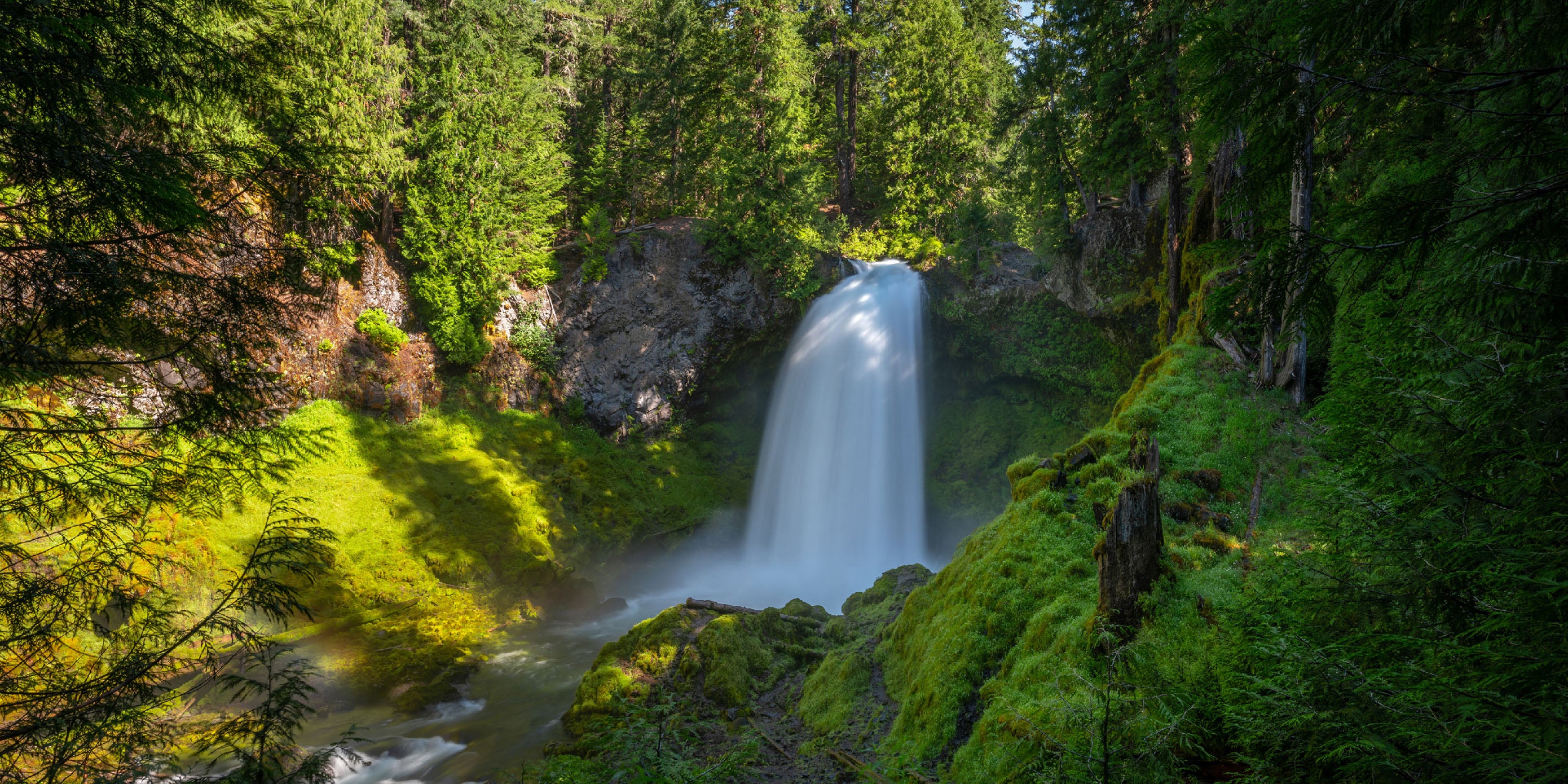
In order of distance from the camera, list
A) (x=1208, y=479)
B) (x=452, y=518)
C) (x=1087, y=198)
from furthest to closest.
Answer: (x=1087, y=198) < (x=452, y=518) < (x=1208, y=479)

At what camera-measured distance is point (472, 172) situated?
15.5m

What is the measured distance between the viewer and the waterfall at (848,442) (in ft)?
58.1

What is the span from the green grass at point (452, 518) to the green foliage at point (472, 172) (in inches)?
107

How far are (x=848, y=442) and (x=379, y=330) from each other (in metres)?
12.5

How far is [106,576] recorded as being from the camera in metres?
3.37

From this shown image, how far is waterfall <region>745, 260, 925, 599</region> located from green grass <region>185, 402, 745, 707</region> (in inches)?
91.1

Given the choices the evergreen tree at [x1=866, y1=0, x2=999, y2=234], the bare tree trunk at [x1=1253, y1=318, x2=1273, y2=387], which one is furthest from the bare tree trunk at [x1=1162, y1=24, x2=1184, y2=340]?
the evergreen tree at [x1=866, y1=0, x2=999, y2=234]

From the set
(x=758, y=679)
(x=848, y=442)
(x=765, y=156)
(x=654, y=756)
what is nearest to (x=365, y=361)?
(x=765, y=156)

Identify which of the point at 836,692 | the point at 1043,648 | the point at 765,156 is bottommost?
the point at 836,692

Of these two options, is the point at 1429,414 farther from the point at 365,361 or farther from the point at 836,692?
the point at 365,361

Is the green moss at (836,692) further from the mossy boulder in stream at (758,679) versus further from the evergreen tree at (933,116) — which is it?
the evergreen tree at (933,116)

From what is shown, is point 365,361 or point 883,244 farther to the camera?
point 883,244

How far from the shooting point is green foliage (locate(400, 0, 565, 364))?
599 inches

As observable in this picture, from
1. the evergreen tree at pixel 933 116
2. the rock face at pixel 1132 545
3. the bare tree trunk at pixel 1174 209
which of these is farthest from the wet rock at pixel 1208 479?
the evergreen tree at pixel 933 116
